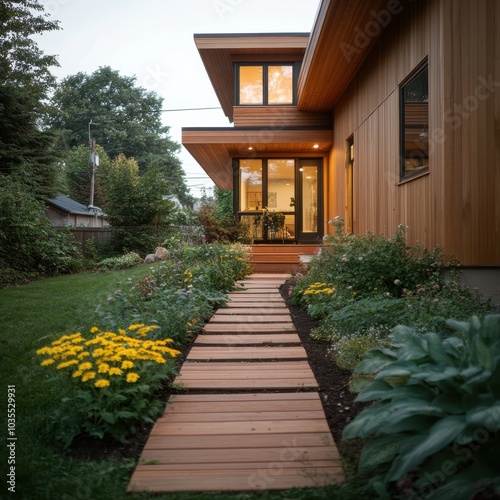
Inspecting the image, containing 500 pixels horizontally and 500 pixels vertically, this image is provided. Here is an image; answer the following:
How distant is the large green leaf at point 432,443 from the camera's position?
1489 millimetres

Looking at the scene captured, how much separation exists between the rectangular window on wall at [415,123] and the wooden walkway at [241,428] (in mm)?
3013

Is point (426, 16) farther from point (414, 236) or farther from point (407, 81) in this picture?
point (414, 236)

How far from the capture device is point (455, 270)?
474cm

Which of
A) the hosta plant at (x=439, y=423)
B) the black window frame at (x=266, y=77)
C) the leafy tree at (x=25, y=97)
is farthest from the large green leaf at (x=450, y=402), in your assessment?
the leafy tree at (x=25, y=97)

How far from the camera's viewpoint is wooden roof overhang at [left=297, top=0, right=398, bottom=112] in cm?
599

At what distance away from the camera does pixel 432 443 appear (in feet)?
4.95

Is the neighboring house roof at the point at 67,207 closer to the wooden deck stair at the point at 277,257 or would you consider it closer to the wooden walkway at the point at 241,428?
the wooden deck stair at the point at 277,257

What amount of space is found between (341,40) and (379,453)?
6.64m

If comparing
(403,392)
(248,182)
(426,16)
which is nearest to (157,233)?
(248,182)

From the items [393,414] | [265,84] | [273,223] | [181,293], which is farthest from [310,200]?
[393,414]

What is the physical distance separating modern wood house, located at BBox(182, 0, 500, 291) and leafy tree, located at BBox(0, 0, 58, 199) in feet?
22.1

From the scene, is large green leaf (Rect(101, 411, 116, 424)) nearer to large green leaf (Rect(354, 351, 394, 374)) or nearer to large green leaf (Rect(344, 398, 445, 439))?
large green leaf (Rect(344, 398, 445, 439))

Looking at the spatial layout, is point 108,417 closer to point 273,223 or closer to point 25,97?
point 273,223

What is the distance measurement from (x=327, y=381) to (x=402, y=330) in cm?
92
